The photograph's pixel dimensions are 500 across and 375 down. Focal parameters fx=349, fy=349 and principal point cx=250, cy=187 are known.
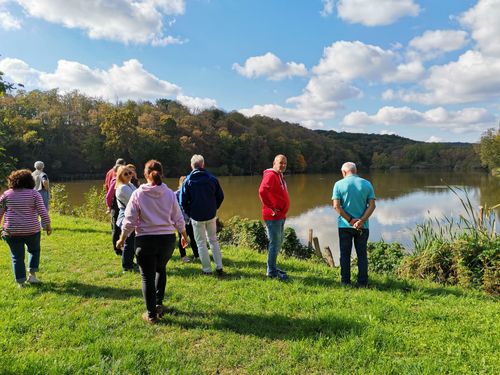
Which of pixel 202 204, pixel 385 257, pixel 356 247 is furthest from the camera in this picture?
pixel 385 257

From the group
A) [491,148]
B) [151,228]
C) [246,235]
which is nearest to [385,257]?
[246,235]

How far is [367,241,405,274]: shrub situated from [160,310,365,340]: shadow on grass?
140 inches

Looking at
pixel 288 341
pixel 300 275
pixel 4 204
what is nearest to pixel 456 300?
pixel 300 275

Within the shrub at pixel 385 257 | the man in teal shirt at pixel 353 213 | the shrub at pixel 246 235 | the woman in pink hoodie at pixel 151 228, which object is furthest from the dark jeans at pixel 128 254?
the shrub at pixel 385 257

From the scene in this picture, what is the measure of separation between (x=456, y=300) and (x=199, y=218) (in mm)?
3786

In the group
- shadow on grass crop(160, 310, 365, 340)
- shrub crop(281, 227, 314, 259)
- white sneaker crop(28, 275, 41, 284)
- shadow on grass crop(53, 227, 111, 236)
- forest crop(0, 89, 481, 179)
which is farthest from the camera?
forest crop(0, 89, 481, 179)

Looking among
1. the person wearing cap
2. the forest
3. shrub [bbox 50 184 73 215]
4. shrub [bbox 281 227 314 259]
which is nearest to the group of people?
shrub [bbox 281 227 314 259]

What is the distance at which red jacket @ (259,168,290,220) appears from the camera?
17.3 feet

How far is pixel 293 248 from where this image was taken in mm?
9523

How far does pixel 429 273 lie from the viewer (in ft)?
20.4

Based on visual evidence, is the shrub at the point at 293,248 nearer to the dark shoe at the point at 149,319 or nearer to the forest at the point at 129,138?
the dark shoe at the point at 149,319

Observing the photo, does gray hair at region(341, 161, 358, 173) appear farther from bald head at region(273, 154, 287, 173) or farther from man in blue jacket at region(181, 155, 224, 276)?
man in blue jacket at region(181, 155, 224, 276)

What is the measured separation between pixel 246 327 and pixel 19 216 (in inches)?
142

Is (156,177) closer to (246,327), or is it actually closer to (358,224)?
(246,327)
